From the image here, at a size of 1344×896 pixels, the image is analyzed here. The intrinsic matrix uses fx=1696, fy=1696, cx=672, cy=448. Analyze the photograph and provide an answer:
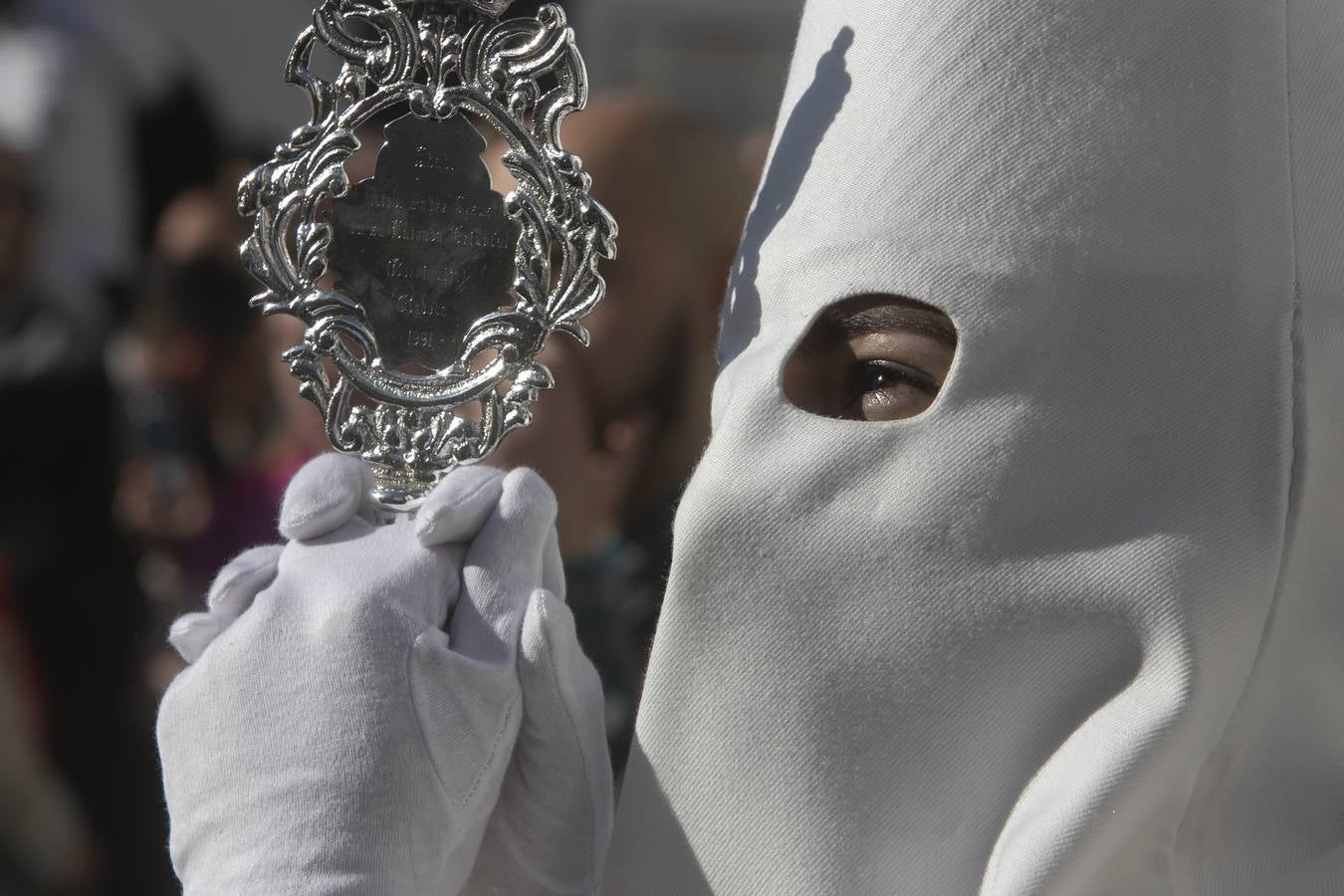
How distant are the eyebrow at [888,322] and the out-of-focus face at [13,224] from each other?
3057mm

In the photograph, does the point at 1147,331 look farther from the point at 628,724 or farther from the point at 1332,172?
the point at 628,724

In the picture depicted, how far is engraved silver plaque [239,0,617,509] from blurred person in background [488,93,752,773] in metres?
1.20

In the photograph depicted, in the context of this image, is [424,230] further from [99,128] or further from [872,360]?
[99,128]

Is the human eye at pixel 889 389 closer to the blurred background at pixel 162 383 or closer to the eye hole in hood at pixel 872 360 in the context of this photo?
the eye hole in hood at pixel 872 360

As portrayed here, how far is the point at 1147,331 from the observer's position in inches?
54.9

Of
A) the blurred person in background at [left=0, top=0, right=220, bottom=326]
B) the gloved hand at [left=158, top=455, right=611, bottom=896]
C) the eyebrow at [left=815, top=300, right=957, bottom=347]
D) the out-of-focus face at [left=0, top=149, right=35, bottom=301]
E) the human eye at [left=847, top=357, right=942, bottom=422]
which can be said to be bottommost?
the gloved hand at [left=158, top=455, right=611, bottom=896]

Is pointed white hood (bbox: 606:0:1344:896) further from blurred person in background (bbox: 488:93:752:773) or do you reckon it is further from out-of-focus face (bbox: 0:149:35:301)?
out-of-focus face (bbox: 0:149:35:301)

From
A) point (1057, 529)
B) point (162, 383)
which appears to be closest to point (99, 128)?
point (162, 383)

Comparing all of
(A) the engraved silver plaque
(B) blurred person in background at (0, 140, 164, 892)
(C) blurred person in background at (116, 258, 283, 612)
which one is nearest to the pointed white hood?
(A) the engraved silver plaque

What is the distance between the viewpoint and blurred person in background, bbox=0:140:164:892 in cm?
392

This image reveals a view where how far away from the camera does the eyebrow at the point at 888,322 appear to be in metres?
1.48

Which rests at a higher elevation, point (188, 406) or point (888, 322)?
point (188, 406)

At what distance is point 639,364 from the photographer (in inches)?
116

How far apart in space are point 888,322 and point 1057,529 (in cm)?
24
